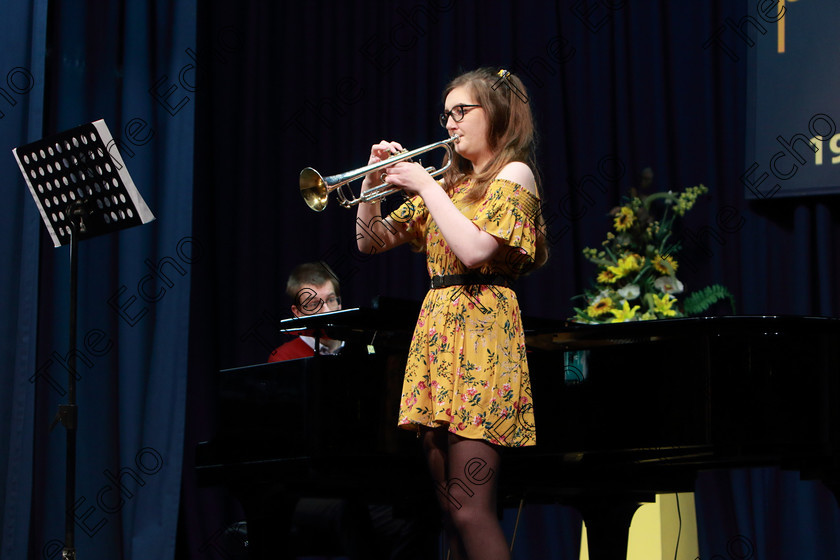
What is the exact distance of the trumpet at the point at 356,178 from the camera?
2.17 m

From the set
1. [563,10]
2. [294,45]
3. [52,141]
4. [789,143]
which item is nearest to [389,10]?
[294,45]

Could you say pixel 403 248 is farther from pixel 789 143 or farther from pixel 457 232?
pixel 457 232

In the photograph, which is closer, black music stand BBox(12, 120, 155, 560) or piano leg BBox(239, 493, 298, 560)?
piano leg BBox(239, 493, 298, 560)

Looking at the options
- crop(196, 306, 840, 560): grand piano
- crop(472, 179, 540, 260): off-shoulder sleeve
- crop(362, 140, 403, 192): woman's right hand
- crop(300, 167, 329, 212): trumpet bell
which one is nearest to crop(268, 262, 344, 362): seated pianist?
crop(196, 306, 840, 560): grand piano

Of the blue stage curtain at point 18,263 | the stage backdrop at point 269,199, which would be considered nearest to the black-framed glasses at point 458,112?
the stage backdrop at point 269,199

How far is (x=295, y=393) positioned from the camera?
232 cm

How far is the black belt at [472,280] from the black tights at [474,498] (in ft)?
1.11

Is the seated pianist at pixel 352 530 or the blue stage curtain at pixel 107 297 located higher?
the blue stage curtain at pixel 107 297

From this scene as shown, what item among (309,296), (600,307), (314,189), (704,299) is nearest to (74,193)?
(314,189)

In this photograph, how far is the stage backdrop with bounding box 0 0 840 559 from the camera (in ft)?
12.1

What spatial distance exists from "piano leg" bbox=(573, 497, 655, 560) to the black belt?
37.9 inches

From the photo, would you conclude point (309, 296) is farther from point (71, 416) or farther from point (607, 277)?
point (607, 277)

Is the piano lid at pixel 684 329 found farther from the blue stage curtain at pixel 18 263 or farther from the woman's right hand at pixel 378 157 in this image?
the blue stage curtain at pixel 18 263

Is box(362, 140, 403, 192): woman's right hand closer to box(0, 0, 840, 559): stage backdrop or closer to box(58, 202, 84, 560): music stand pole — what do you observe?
box(58, 202, 84, 560): music stand pole
